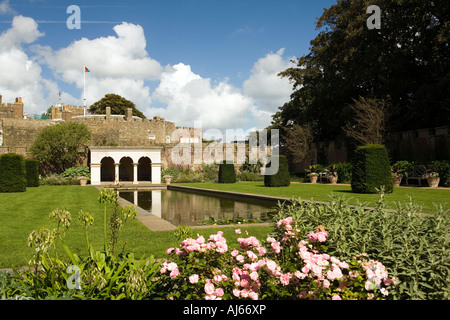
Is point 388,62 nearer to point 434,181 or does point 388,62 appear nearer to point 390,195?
point 434,181

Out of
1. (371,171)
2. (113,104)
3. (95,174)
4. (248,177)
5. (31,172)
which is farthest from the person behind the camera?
(113,104)

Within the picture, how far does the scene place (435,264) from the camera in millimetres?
2236

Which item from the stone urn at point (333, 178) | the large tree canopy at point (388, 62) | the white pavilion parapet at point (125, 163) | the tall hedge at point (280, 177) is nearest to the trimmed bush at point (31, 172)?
the white pavilion parapet at point (125, 163)

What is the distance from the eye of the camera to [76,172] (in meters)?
23.7

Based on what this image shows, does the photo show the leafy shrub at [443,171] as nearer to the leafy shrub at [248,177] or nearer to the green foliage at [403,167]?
the green foliage at [403,167]

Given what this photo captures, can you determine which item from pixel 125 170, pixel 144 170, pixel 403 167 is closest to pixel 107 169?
pixel 125 170

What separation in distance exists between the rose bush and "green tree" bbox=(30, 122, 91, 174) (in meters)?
25.0

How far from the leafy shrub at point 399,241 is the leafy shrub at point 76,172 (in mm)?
22501

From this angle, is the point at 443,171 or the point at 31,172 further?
the point at 31,172

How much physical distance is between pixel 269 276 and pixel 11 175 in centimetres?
1490

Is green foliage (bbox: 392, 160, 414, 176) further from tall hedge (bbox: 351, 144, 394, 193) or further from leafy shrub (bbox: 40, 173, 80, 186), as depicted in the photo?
leafy shrub (bbox: 40, 173, 80, 186)

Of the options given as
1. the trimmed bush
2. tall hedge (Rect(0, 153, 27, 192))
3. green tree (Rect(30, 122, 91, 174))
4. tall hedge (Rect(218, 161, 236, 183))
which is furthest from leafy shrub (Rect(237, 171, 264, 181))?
tall hedge (Rect(0, 153, 27, 192))
